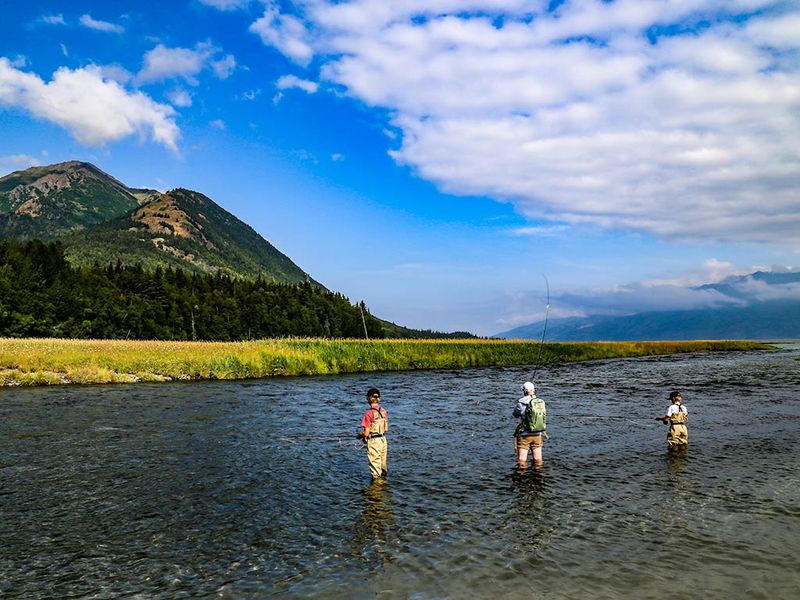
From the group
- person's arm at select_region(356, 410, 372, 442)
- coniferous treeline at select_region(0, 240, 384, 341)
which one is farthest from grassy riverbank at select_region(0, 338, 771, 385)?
coniferous treeline at select_region(0, 240, 384, 341)

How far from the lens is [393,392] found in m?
35.6

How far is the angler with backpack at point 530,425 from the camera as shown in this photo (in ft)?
48.7

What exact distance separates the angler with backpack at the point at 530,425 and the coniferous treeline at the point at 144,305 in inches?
3430

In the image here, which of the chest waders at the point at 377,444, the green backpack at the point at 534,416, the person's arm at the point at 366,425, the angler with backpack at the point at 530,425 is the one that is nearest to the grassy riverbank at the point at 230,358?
the chest waders at the point at 377,444

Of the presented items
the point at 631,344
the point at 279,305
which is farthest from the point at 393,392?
the point at 279,305

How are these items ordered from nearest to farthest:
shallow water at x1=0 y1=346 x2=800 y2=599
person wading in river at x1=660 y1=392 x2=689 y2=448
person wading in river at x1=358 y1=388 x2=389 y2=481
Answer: shallow water at x1=0 y1=346 x2=800 y2=599, person wading in river at x1=358 y1=388 x2=389 y2=481, person wading in river at x1=660 y1=392 x2=689 y2=448

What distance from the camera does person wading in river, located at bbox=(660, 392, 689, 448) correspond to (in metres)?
17.2

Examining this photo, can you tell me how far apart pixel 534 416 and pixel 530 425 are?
0.33 metres

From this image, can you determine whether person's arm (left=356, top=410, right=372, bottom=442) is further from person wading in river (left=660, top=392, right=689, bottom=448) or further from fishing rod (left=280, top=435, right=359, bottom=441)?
person wading in river (left=660, top=392, right=689, bottom=448)

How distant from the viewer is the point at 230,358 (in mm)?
42906

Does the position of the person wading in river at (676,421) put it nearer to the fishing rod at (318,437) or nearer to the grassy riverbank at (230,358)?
the fishing rod at (318,437)

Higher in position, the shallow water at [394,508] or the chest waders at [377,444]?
the chest waders at [377,444]

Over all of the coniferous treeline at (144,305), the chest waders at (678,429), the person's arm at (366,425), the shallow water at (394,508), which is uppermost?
the coniferous treeline at (144,305)

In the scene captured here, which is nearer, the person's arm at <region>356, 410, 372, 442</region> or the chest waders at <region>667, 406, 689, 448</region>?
the person's arm at <region>356, 410, 372, 442</region>
